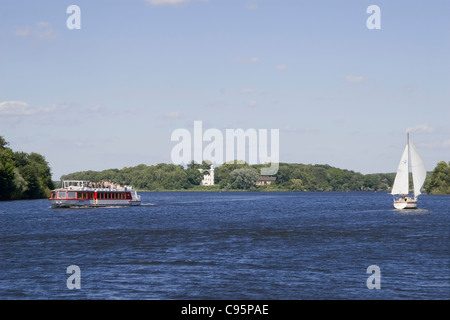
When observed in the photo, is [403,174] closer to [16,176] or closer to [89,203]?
[89,203]

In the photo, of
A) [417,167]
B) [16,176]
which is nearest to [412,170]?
[417,167]

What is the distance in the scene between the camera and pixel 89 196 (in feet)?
473

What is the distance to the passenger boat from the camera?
13762 centimetres

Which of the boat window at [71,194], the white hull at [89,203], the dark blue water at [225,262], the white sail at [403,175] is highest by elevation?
the white sail at [403,175]

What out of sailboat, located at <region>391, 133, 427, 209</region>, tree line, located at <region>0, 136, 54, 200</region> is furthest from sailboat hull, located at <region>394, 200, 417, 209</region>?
tree line, located at <region>0, 136, 54, 200</region>

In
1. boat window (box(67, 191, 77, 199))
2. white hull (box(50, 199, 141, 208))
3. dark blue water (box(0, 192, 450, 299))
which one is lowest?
dark blue water (box(0, 192, 450, 299))

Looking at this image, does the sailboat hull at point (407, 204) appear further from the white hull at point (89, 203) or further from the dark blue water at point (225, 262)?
the white hull at point (89, 203)

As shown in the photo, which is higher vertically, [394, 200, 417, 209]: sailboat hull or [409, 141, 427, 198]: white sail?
[409, 141, 427, 198]: white sail

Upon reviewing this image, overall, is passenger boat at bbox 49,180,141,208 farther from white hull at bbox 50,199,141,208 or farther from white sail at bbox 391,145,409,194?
white sail at bbox 391,145,409,194

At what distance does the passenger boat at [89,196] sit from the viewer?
13762 centimetres

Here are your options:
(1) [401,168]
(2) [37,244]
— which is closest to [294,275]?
(2) [37,244]

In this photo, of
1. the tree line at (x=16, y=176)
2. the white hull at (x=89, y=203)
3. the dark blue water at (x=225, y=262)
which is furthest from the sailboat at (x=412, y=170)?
the tree line at (x=16, y=176)
